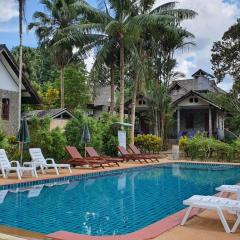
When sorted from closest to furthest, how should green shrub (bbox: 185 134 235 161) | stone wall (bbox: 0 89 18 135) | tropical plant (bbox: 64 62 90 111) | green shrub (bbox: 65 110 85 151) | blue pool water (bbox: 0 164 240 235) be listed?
blue pool water (bbox: 0 164 240 235) → green shrub (bbox: 65 110 85 151) → green shrub (bbox: 185 134 235 161) → stone wall (bbox: 0 89 18 135) → tropical plant (bbox: 64 62 90 111)

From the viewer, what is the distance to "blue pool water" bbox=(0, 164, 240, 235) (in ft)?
23.7

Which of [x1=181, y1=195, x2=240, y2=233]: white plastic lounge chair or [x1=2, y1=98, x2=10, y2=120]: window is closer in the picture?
[x1=181, y1=195, x2=240, y2=233]: white plastic lounge chair

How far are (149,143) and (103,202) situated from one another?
16.0 metres

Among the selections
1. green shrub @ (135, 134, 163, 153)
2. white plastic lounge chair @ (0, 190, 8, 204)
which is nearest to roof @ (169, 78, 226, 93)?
green shrub @ (135, 134, 163, 153)

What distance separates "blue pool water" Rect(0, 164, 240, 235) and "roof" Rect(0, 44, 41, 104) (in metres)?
10.9

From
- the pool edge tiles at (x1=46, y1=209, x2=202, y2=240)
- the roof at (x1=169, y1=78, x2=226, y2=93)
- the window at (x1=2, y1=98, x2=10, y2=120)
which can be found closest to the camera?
the pool edge tiles at (x1=46, y1=209, x2=202, y2=240)

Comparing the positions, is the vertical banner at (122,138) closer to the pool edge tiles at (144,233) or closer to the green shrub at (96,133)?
the green shrub at (96,133)

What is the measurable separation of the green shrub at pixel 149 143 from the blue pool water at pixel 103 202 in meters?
9.49

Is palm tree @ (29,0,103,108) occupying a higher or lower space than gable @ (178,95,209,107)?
higher

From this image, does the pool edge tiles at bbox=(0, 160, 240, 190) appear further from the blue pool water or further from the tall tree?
the tall tree

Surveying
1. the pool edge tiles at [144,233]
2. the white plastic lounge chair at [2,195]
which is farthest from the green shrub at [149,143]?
the pool edge tiles at [144,233]

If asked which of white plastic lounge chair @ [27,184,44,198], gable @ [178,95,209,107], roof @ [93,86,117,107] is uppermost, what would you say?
roof @ [93,86,117,107]

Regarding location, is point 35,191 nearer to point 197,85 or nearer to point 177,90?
point 177,90

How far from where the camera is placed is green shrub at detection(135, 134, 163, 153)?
997 inches
